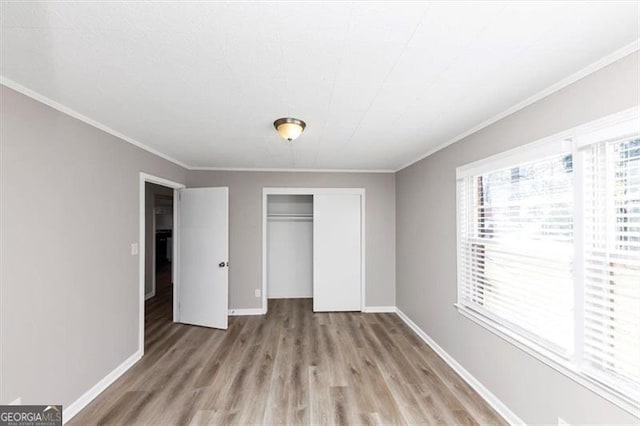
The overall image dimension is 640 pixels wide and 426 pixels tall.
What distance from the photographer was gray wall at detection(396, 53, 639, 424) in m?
1.43

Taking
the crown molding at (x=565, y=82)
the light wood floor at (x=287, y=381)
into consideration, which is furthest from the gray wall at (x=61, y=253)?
the crown molding at (x=565, y=82)

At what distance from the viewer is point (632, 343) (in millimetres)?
1316

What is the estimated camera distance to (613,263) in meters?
1.41

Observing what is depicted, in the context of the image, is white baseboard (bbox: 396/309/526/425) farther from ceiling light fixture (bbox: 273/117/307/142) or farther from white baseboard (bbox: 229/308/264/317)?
ceiling light fixture (bbox: 273/117/307/142)

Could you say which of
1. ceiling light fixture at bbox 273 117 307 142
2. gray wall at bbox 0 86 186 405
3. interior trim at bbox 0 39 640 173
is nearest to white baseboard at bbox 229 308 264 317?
gray wall at bbox 0 86 186 405

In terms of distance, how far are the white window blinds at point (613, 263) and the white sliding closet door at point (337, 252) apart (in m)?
3.13

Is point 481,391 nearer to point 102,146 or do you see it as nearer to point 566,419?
point 566,419

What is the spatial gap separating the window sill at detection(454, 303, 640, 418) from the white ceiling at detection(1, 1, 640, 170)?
1.70 metres

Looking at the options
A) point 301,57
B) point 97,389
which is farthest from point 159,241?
point 301,57

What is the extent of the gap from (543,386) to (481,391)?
0.69m

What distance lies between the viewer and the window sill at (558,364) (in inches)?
51.4

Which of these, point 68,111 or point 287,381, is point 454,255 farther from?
point 68,111

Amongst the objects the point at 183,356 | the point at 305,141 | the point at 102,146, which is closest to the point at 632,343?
the point at 305,141

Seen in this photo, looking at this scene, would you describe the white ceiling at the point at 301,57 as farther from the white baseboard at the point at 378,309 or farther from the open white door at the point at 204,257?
the white baseboard at the point at 378,309
